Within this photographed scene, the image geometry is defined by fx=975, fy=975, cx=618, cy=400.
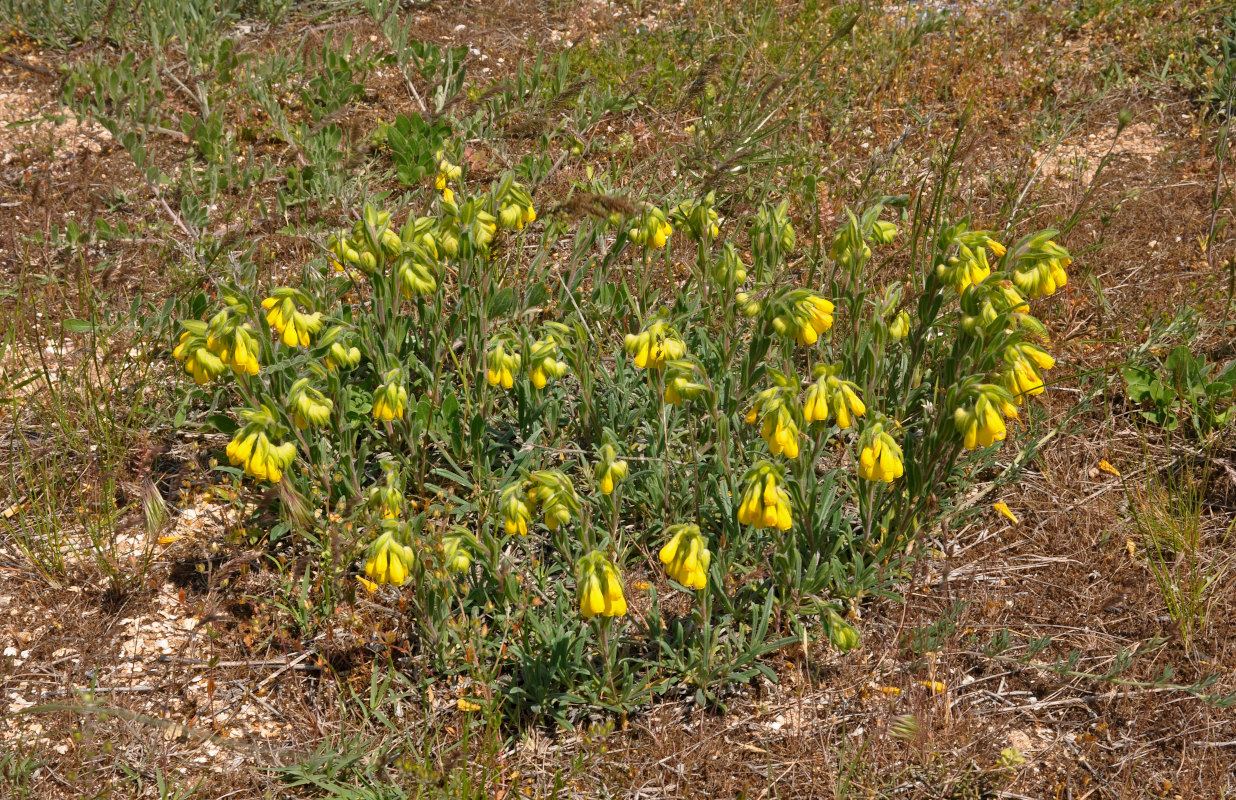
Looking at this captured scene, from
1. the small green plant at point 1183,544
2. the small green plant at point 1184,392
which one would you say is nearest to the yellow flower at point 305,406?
the small green plant at point 1183,544

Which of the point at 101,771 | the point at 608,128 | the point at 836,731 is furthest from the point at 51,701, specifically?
the point at 608,128

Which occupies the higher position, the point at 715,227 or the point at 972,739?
the point at 715,227

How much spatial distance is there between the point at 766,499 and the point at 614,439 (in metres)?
0.84

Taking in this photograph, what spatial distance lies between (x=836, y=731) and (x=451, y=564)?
3.67 ft

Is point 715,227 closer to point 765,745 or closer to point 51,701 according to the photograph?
point 765,745

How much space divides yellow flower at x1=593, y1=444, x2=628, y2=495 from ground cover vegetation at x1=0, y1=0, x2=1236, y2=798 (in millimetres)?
10

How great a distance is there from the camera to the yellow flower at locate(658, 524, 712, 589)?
7.19ft

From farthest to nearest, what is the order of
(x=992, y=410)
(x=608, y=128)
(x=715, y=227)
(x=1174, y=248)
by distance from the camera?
(x=608, y=128) < (x=1174, y=248) < (x=715, y=227) < (x=992, y=410)

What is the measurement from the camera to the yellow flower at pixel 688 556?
2.19 metres

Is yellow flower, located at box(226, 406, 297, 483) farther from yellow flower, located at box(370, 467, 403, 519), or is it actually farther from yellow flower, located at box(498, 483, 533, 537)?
yellow flower, located at box(498, 483, 533, 537)

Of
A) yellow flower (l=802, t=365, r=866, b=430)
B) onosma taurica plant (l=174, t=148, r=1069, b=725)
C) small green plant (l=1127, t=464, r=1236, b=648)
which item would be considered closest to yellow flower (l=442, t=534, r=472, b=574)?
onosma taurica plant (l=174, t=148, r=1069, b=725)

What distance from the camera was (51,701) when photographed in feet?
8.71

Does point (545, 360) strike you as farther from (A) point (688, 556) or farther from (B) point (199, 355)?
(B) point (199, 355)

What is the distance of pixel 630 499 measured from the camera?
10.3ft
